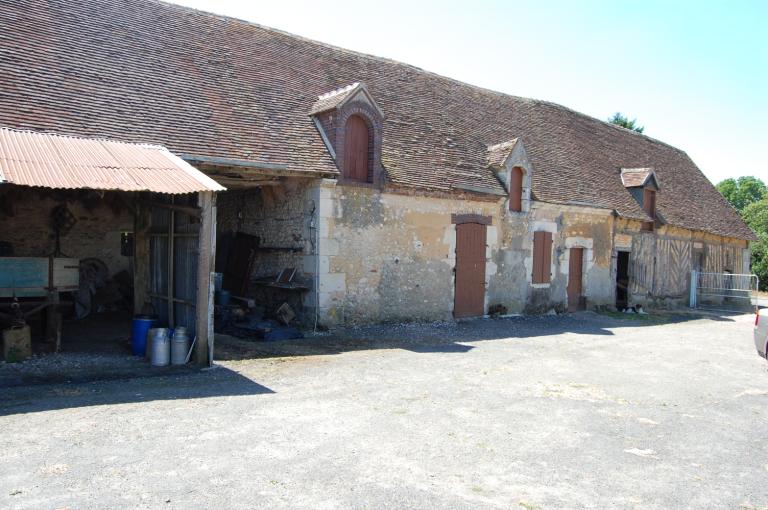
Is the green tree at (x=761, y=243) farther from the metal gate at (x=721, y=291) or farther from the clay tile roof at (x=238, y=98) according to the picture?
the clay tile roof at (x=238, y=98)

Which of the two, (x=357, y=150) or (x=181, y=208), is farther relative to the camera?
(x=357, y=150)

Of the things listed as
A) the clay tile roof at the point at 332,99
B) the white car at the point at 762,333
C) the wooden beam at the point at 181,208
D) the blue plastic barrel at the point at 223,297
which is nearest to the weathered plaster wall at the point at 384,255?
the clay tile roof at the point at 332,99

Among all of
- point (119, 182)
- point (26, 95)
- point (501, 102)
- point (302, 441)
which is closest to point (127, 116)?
point (26, 95)

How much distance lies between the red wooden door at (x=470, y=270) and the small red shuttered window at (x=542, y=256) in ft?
7.31

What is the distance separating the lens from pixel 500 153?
49.3ft

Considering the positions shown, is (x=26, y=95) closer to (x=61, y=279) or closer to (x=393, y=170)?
(x=61, y=279)

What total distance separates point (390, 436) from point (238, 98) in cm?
872

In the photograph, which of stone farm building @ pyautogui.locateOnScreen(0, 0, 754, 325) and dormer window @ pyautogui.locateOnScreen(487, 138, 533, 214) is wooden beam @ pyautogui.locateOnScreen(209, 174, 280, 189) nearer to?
stone farm building @ pyautogui.locateOnScreen(0, 0, 754, 325)

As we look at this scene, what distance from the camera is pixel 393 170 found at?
1249cm

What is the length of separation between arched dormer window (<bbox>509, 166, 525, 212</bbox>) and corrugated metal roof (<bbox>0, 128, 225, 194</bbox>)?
9104mm

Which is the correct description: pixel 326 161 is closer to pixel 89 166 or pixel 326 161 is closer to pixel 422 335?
pixel 422 335

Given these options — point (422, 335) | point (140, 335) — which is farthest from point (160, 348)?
point (422, 335)

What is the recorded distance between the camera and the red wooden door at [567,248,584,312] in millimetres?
17062

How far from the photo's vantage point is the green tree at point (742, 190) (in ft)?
215
